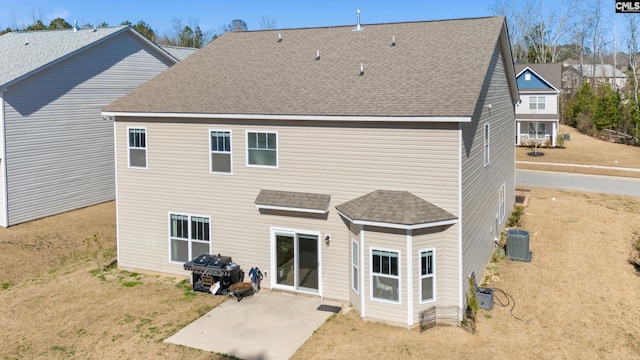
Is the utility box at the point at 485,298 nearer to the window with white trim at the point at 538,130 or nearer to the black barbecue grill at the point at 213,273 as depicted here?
the black barbecue grill at the point at 213,273

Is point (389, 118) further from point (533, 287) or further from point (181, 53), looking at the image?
point (181, 53)

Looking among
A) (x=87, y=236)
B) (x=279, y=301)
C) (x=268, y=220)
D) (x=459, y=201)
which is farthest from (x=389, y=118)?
(x=87, y=236)

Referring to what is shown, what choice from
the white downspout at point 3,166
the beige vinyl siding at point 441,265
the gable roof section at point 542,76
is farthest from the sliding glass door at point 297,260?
the gable roof section at point 542,76

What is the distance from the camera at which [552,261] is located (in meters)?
17.7

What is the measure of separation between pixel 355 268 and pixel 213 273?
13.8 feet

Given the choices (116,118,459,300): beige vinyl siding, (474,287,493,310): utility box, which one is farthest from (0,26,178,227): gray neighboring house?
(474,287,493,310): utility box

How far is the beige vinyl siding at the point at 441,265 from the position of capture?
42.1ft

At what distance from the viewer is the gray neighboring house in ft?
76.7

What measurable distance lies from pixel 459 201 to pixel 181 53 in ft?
108

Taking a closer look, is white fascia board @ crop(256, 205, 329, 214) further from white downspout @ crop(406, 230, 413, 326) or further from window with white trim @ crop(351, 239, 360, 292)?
white downspout @ crop(406, 230, 413, 326)

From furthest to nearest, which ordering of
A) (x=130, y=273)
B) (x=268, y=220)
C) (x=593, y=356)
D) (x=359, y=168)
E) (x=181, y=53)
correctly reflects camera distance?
1. (x=181, y=53)
2. (x=130, y=273)
3. (x=268, y=220)
4. (x=359, y=168)
5. (x=593, y=356)

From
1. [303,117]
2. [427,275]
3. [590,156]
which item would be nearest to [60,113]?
[303,117]

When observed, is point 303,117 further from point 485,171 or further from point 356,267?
point 485,171

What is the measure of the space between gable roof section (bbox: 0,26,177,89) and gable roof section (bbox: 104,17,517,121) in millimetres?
9328
